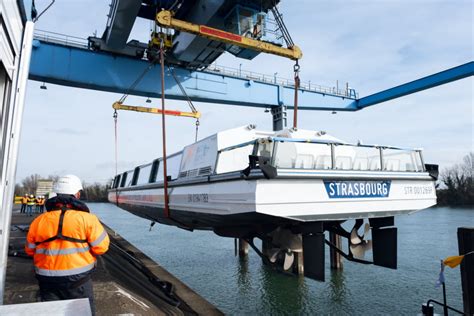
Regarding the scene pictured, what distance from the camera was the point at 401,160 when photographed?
4664 mm

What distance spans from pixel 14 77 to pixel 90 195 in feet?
214

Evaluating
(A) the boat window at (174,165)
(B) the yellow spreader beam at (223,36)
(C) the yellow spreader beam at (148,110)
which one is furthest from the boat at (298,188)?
(C) the yellow spreader beam at (148,110)

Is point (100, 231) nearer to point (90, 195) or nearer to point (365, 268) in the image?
point (365, 268)

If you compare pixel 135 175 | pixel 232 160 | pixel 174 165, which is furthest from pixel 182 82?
pixel 232 160

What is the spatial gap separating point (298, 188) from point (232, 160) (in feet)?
4.06

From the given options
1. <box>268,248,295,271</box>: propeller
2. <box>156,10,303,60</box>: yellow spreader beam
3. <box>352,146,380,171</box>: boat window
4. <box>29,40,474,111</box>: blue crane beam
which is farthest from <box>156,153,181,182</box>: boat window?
<box>29,40,474,111</box>: blue crane beam

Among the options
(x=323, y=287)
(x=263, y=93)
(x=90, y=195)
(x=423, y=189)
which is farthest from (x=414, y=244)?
(x=90, y=195)

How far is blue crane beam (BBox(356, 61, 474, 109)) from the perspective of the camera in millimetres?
11320

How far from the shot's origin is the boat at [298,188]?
3.57 metres

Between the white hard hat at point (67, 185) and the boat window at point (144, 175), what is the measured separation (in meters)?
5.46

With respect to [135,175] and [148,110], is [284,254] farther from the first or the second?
[148,110]

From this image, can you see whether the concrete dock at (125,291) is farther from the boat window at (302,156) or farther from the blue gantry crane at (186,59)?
the blue gantry crane at (186,59)

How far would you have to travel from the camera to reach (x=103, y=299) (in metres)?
3.49

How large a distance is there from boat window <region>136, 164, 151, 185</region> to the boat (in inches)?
111
